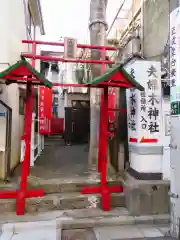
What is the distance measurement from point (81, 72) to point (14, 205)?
11.6 m

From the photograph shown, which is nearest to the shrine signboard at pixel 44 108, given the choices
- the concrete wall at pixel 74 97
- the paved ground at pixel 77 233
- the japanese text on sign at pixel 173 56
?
the paved ground at pixel 77 233

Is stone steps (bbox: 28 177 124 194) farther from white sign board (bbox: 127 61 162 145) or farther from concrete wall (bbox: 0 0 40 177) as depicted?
concrete wall (bbox: 0 0 40 177)

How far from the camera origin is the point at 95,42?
7914 mm

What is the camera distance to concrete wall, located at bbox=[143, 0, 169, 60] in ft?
24.5

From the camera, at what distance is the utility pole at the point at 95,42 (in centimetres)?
777

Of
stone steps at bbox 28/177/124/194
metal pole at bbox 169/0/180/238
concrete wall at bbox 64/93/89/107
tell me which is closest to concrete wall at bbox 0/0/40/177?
stone steps at bbox 28/177/124/194

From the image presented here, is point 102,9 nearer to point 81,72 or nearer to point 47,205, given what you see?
point 47,205

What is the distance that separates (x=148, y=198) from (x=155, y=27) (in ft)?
18.8

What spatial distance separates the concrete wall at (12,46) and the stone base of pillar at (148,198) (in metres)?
4.30

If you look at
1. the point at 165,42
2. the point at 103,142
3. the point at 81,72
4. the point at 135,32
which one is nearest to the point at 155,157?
the point at 103,142

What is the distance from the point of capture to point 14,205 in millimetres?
5777

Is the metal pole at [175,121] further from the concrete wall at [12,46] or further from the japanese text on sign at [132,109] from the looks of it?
the concrete wall at [12,46]

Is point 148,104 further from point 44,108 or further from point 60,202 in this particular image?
point 44,108

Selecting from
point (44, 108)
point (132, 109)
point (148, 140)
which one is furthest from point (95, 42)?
point (44, 108)
